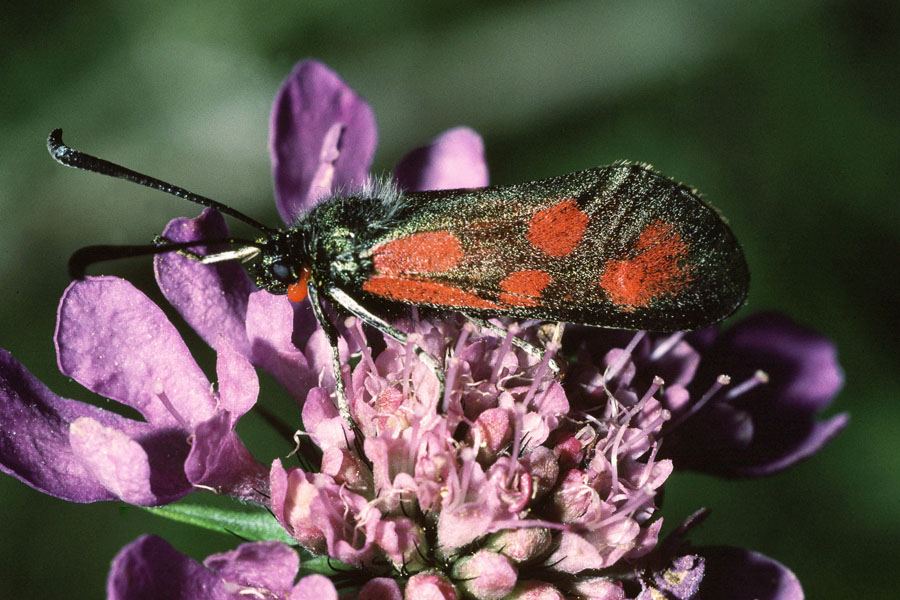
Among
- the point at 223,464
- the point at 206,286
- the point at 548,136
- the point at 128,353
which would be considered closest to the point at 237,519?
the point at 223,464

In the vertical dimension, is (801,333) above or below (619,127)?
below

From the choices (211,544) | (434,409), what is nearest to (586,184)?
(434,409)

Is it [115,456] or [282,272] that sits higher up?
[282,272]

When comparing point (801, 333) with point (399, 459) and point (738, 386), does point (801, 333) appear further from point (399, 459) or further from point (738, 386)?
point (399, 459)

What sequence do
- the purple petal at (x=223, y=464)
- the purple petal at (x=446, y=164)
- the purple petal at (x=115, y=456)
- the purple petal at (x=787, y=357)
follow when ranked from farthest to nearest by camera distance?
the purple petal at (x=787, y=357), the purple petal at (x=446, y=164), the purple petal at (x=223, y=464), the purple petal at (x=115, y=456)

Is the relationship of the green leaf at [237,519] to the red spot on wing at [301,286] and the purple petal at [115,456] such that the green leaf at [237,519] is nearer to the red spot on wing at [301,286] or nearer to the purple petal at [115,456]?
the purple petal at [115,456]

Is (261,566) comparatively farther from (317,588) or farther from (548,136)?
(548,136)

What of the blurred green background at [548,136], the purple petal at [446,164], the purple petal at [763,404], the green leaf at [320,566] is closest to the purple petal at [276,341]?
the green leaf at [320,566]
